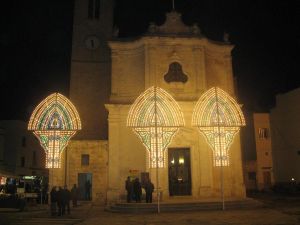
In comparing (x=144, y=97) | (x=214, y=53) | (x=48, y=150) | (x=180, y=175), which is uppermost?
(x=214, y=53)

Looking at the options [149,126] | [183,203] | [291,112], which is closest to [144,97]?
[149,126]

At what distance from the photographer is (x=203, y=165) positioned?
26.9 m

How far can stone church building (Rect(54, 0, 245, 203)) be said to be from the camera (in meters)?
26.9

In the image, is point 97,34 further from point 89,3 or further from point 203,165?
point 203,165

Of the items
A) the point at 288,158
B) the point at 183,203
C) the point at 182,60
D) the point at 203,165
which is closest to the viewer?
the point at 183,203

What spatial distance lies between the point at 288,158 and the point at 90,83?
77.7 feet

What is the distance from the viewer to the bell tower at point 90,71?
32969 mm

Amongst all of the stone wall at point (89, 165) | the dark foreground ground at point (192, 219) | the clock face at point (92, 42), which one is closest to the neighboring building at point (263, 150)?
the stone wall at point (89, 165)

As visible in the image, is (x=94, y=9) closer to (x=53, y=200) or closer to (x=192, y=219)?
(x=53, y=200)

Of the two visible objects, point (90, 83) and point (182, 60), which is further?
point (90, 83)

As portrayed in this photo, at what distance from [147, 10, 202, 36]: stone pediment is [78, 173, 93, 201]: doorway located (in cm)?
1288

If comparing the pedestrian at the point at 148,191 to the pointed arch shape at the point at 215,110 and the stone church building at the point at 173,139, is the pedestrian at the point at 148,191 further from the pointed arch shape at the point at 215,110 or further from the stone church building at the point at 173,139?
the pointed arch shape at the point at 215,110

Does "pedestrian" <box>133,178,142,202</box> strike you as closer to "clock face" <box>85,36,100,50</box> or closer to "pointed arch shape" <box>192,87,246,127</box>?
"pointed arch shape" <box>192,87,246,127</box>

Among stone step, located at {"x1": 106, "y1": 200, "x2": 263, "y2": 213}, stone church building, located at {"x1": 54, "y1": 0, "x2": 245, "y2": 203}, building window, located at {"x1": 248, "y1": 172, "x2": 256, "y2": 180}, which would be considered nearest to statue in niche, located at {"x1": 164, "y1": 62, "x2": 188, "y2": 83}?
stone church building, located at {"x1": 54, "y1": 0, "x2": 245, "y2": 203}
